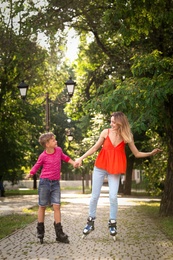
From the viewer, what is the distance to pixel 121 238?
966 centimetres

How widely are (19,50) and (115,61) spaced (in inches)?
138

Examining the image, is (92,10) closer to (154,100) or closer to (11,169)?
(154,100)

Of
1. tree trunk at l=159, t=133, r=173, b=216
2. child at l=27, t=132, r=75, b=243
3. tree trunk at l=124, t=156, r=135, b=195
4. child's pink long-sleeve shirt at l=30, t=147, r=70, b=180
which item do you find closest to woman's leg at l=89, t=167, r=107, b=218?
child at l=27, t=132, r=75, b=243

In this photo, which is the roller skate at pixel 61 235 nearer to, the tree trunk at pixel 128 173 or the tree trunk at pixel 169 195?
the tree trunk at pixel 169 195

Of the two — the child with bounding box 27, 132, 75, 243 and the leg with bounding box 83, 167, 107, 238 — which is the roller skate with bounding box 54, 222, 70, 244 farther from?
the leg with bounding box 83, 167, 107, 238

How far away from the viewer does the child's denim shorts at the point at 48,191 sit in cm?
873

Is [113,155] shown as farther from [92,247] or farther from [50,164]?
[92,247]

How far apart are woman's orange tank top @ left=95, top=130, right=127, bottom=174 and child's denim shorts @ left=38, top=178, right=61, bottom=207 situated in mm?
888

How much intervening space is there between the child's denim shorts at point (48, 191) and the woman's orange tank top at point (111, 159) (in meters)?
0.89

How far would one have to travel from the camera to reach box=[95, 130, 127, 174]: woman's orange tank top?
820 centimetres

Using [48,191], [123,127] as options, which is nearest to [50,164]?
[48,191]

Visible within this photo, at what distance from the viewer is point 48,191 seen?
877 centimetres

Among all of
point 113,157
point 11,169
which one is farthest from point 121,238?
point 11,169

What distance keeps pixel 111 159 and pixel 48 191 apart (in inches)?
49.1
